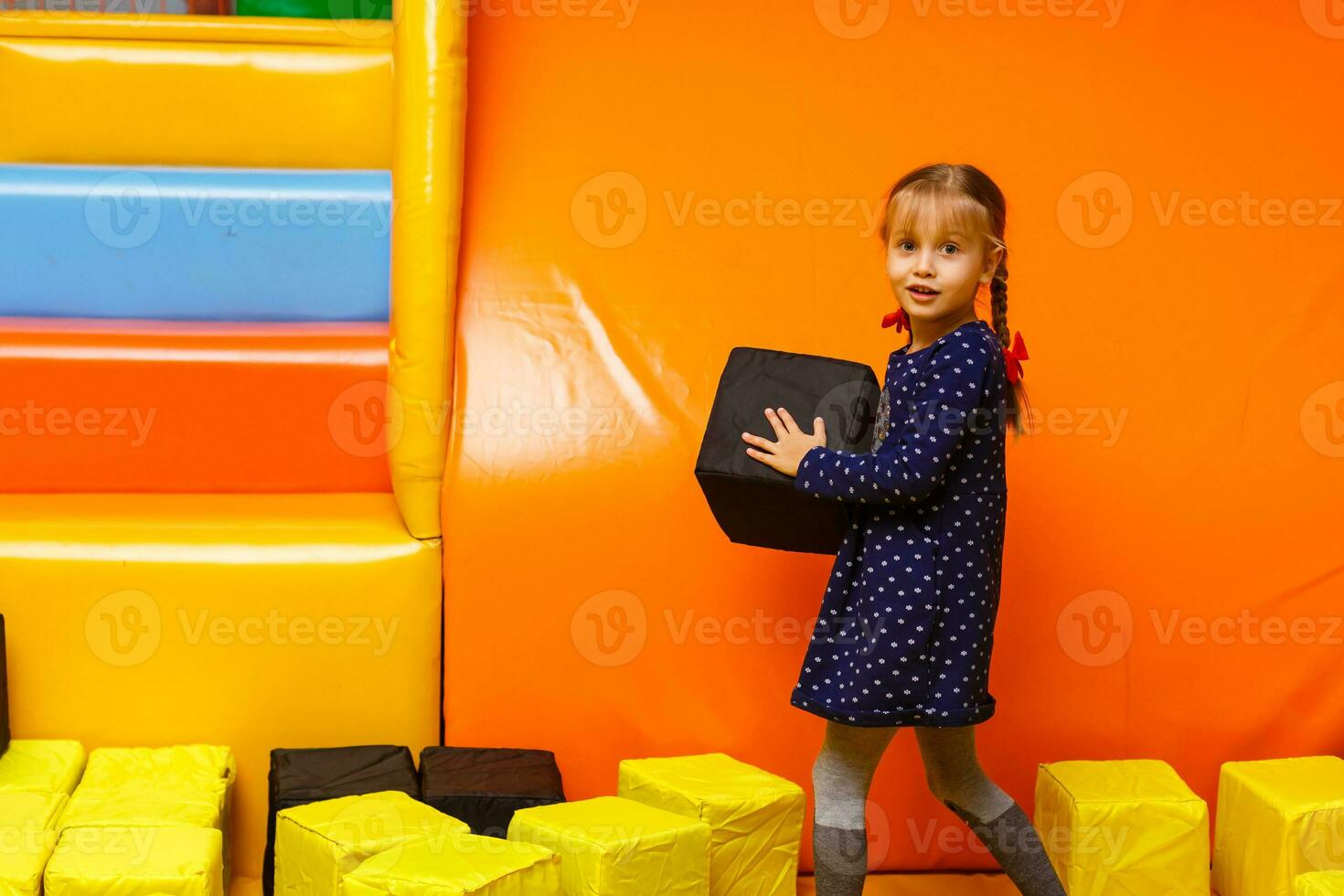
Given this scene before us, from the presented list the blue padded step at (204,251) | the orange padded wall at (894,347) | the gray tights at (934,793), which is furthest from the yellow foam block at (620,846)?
the blue padded step at (204,251)

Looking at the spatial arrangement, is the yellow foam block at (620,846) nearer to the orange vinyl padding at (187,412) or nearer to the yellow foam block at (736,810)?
the yellow foam block at (736,810)

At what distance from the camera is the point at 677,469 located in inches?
79.9

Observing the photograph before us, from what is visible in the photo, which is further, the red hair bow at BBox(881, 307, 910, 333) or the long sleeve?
the red hair bow at BBox(881, 307, 910, 333)

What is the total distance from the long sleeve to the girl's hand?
0.06 ft

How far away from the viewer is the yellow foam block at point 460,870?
4.99 ft

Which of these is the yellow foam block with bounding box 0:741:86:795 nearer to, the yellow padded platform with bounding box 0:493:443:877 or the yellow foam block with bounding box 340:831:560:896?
the yellow padded platform with bounding box 0:493:443:877

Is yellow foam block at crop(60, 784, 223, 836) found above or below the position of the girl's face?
below

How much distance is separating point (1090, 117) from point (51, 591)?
1.65 m

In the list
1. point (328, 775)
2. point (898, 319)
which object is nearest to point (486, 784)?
point (328, 775)

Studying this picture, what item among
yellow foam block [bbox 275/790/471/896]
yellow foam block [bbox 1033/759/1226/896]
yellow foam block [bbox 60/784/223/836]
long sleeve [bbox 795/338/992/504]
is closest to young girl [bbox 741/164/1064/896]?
long sleeve [bbox 795/338/992/504]

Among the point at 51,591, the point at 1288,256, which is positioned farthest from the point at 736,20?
the point at 51,591

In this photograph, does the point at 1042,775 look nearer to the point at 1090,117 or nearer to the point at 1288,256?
the point at 1288,256

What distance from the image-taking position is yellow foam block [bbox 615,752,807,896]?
179 centimetres

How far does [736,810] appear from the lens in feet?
5.88
